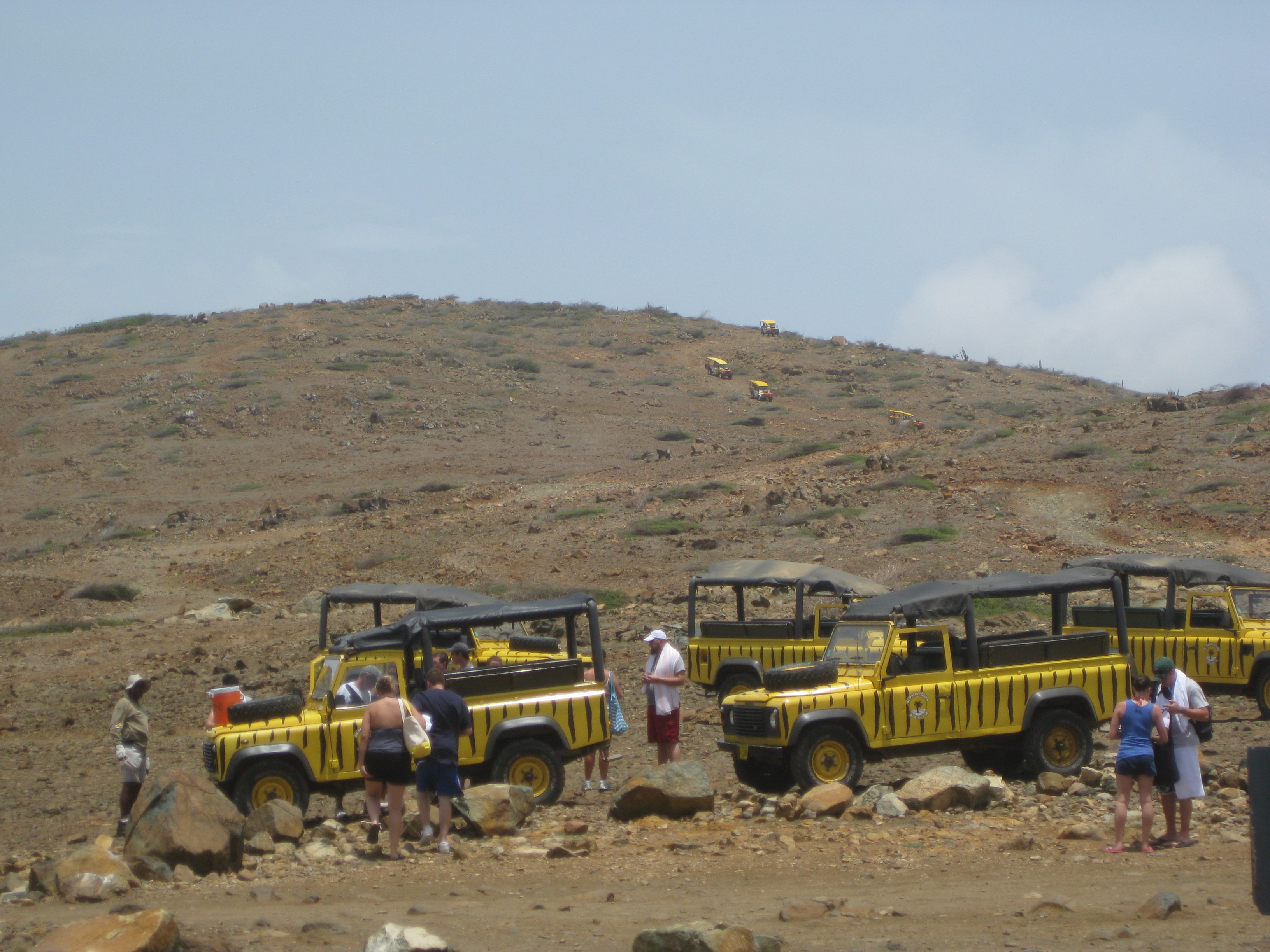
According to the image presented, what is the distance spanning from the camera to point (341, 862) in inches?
378

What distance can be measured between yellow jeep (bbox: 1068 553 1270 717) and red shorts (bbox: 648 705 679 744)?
248 inches

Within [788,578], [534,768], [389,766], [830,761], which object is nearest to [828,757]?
[830,761]

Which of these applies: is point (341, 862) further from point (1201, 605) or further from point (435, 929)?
point (1201, 605)

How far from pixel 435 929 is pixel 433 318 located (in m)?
73.6

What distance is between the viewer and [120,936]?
635 centimetres

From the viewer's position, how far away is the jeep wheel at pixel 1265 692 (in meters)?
15.0

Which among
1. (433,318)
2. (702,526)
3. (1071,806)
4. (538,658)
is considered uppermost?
(433,318)

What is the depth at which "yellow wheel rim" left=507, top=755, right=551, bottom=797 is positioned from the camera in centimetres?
1165

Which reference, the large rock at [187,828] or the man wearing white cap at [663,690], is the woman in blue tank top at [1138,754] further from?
the large rock at [187,828]

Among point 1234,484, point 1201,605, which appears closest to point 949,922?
point 1201,605

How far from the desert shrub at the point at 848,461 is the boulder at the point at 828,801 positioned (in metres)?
26.6

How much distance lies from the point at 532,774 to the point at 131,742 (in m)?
3.58

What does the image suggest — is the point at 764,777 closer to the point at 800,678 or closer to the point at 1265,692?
the point at 800,678

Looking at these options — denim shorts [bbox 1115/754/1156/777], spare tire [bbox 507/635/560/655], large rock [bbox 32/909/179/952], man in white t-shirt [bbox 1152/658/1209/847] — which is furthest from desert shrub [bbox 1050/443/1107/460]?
large rock [bbox 32/909/179/952]
